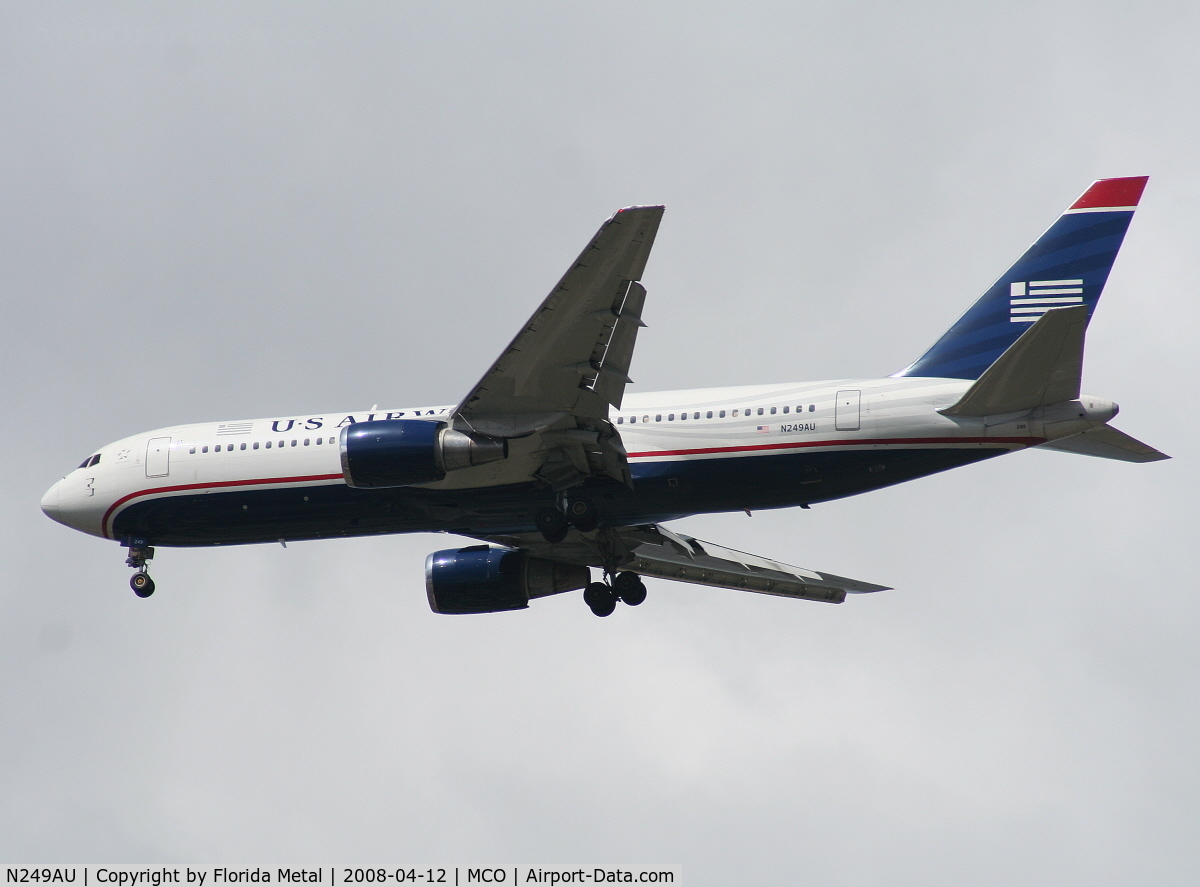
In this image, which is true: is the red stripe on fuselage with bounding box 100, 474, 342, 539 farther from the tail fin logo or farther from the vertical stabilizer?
the tail fin logo

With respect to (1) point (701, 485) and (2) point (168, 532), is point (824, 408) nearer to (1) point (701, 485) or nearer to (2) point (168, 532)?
(1) point (701, 485)

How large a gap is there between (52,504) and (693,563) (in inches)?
537

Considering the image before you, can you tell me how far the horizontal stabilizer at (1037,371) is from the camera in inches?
861

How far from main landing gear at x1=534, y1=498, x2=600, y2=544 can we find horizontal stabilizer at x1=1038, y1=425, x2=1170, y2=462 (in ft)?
26.3

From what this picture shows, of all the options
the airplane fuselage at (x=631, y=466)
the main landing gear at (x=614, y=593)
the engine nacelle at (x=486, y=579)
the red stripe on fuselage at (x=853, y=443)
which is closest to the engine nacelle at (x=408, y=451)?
the airplane fuselage at (x=631, y=466)

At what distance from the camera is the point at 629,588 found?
29.4 meters

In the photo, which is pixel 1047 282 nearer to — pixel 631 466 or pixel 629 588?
pixel 631 466

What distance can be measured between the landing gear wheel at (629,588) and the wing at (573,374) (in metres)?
4.27

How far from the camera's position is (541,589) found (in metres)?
30.4

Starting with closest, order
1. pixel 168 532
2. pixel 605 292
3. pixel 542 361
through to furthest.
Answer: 1. pixel 605 292
2. pixel 542 361
3. pixel 168 532

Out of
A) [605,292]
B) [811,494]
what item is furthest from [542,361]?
[811,494]

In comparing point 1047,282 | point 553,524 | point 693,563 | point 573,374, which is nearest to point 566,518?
point 553,524

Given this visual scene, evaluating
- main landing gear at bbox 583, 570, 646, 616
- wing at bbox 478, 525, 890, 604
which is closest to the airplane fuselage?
wing at bbox 478, 525, 890, 604

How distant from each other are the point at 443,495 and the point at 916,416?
856 cm
